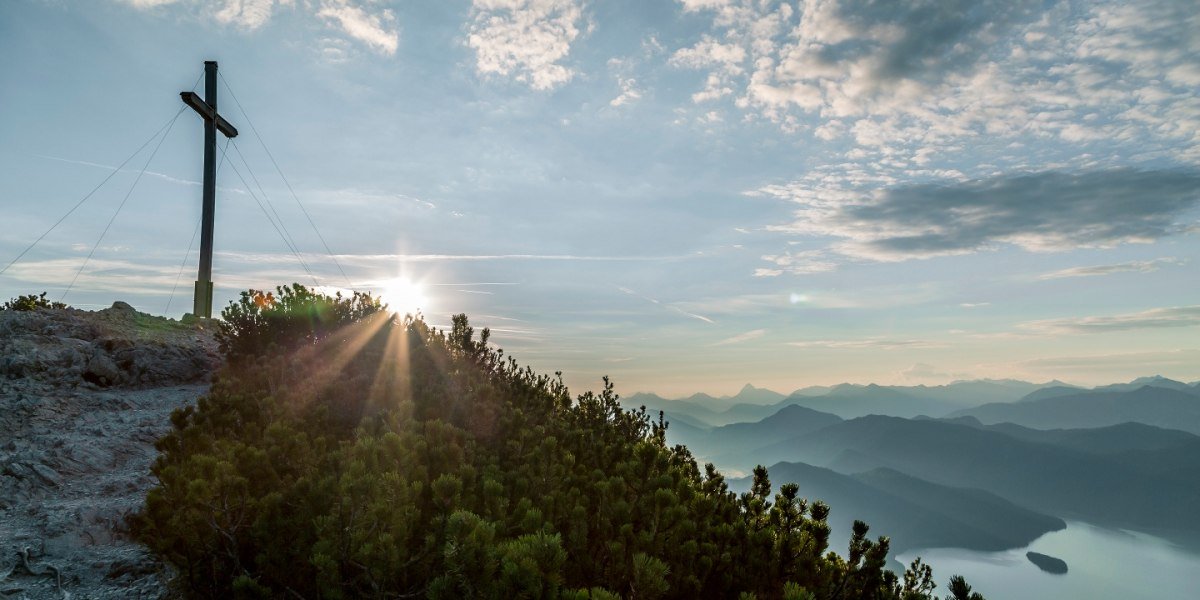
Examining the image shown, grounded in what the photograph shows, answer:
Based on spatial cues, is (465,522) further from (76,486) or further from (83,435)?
(83,435)

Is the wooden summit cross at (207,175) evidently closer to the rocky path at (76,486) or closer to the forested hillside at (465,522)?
the rocky path at (76,486)

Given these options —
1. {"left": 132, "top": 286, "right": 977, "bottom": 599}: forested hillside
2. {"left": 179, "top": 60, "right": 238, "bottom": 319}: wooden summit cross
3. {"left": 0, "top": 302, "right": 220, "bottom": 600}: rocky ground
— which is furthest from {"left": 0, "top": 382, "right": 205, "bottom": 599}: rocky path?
{"left": 179, "top": 60, "right": 238, "bottom": 319}: wooden summit cross

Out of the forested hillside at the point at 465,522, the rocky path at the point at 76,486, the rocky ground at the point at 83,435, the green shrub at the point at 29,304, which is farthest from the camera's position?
the green shrub at the point at 29,304

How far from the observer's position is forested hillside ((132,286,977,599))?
139 inches

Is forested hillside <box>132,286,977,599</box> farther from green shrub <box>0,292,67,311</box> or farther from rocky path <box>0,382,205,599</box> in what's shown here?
green shrub <box>0,292,67,311</box>

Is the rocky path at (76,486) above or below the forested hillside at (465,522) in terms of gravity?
below

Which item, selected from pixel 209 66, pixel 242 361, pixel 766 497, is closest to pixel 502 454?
pixel 766 497

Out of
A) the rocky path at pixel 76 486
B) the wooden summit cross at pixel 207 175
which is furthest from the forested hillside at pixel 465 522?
the wooden summit cross at pixel 207 175

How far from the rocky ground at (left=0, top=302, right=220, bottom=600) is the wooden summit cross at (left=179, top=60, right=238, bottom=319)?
1.59 m

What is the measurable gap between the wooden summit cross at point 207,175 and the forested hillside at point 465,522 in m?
15.9

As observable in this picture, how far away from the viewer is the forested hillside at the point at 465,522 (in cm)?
Answer: 354

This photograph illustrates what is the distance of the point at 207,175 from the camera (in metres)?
19.8

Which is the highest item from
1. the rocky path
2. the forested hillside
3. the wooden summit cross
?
the wooden summit cross

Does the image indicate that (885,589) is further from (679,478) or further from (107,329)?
(107,329)
